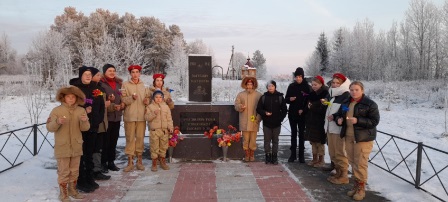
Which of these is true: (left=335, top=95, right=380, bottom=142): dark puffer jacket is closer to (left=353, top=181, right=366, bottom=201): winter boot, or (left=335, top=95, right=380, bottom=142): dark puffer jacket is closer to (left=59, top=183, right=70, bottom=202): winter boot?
(left=353, top=181, right=366, bottom=201): winter boot

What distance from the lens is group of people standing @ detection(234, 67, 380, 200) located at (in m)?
4.94

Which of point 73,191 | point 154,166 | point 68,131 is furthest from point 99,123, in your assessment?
point 154,166

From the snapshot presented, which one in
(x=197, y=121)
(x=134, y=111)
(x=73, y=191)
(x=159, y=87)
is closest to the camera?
(x=73, y=191)

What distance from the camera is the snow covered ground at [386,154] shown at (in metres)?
5.29

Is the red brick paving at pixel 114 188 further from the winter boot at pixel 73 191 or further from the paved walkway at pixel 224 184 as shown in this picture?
the winter boot at pixel 73 191

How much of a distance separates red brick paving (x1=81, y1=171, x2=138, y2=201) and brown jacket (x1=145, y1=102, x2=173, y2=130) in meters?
1.04

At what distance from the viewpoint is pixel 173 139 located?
6859mm

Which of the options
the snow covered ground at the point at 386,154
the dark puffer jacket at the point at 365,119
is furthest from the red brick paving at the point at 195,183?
the dark puffer jacket at the point at 365,119

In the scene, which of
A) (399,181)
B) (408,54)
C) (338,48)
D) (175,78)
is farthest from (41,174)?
(338,48)

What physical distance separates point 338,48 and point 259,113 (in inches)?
1869

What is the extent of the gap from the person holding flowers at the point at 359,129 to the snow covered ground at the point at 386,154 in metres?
0.66

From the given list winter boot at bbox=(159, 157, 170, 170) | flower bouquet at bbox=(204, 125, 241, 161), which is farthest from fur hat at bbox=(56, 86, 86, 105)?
flower bouquet at bbox=(204, 125, 241, 161)

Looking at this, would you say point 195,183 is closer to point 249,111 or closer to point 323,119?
point 249,111

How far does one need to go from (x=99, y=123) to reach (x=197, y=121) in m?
2.63
